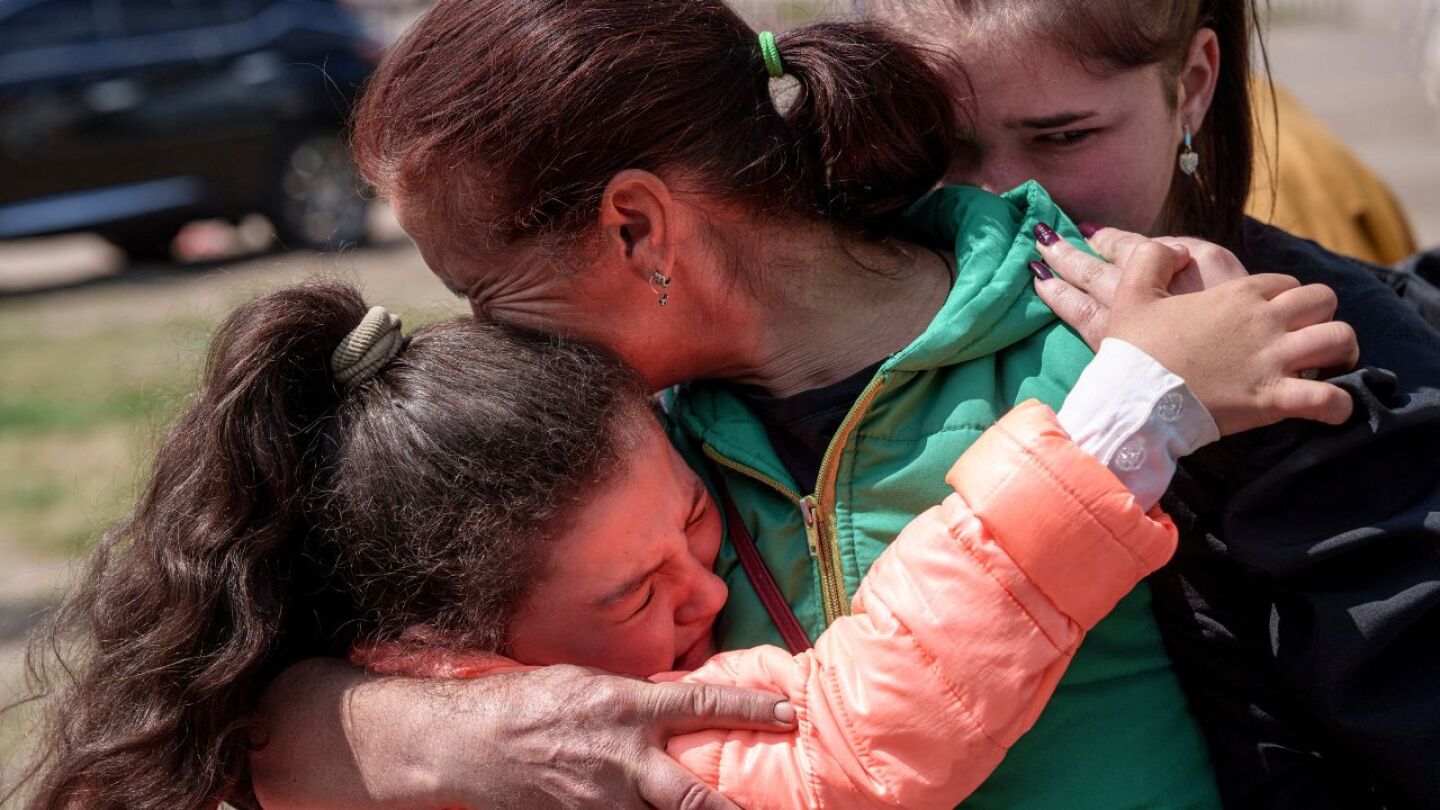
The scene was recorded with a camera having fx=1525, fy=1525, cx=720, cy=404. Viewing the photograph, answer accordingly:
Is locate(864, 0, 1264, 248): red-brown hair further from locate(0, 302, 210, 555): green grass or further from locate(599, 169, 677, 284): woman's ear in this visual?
locate(0, 302, 210, 555): green grass

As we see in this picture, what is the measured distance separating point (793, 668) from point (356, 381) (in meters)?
0.71

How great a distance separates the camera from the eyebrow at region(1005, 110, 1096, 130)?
89.4 inches

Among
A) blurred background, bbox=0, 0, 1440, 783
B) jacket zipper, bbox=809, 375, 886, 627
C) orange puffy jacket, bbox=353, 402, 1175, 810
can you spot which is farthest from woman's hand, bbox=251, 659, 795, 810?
blurred background, bbox=0, 0, 1440, 783

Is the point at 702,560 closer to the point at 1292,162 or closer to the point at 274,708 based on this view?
the point at 274,708

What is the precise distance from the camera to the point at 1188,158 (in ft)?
8.13

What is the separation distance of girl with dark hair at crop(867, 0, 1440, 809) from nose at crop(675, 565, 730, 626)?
584 mm

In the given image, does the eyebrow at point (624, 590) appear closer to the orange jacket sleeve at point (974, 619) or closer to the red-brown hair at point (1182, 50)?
the orange jacket sleeve at point (974, 619)

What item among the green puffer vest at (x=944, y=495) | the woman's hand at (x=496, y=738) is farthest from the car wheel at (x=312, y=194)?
the green puffer vest at (x=944, y=495)

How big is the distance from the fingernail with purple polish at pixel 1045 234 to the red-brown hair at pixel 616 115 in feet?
0.70

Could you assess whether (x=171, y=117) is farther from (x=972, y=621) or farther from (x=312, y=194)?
(x=972, y=621)

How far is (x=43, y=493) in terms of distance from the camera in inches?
239

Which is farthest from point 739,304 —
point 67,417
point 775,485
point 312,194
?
point 312,194

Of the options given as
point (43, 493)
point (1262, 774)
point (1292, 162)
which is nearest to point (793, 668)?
point (1262, 774)

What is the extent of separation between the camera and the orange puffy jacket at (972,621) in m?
1.66
